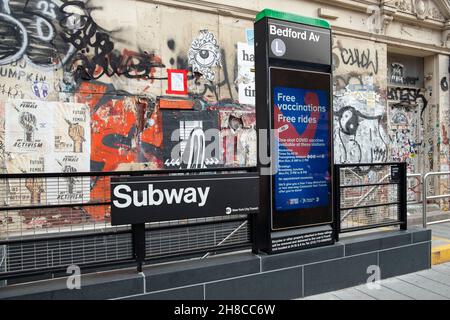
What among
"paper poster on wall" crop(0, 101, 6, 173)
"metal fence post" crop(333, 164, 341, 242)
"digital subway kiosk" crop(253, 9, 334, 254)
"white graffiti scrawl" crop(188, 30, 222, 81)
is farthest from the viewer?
"white graffiti scrawl" crop(188, 30, 222, 81)

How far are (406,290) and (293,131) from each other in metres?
2.20

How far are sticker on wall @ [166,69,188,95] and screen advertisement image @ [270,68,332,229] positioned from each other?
3199 mm

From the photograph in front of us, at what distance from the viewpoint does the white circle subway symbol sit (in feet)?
12.9

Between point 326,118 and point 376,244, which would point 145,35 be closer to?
point 326,118

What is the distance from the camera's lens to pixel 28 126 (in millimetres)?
5652

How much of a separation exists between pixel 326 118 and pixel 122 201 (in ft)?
8.01

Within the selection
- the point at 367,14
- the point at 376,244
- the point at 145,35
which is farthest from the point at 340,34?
the point at 376,244

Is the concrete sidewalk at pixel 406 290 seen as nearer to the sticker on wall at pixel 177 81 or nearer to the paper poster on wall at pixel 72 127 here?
the paper poster on wall at pixel 72 127

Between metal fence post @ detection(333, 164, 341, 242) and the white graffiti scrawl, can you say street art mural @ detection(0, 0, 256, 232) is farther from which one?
metal fence post @ detection(333, 164, 341, 242)

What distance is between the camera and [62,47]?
5.93 meters

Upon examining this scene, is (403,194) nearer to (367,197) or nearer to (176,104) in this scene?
(367,197)

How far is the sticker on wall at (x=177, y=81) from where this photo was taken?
679 cm

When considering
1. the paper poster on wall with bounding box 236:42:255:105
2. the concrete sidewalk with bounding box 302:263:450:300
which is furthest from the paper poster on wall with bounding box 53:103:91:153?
the concrete sidewalk with bounding box 302:263:450:300

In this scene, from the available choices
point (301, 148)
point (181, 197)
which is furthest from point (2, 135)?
point (301, 148)
